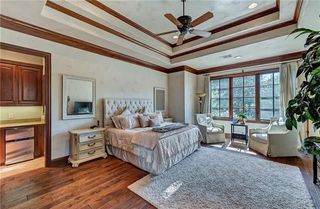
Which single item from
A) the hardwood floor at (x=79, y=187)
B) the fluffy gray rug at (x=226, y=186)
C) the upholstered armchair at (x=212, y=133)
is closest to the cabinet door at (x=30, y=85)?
the hardwood floor at (x=79, y=187)

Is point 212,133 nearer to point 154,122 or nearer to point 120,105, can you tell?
point 154,122

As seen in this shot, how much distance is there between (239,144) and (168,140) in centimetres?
300

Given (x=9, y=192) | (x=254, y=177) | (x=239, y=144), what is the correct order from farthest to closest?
(x=239, y=144)
(x=254, y=177)
(x=9, y=192)

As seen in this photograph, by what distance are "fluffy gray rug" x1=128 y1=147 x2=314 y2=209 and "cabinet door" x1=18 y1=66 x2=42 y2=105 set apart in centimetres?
365

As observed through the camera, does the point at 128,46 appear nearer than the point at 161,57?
Yes

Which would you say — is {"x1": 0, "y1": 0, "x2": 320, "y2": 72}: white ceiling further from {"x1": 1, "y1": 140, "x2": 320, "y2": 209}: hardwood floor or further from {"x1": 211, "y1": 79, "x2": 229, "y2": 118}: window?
{"x1": 1, "y1": 140, "x2": 320, "y2": 209}: hardwood floor

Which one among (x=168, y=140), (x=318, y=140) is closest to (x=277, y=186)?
(x=318, y=140)

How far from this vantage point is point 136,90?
208 inches

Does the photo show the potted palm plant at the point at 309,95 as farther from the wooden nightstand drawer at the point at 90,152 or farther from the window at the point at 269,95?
the window at the point at 269,95

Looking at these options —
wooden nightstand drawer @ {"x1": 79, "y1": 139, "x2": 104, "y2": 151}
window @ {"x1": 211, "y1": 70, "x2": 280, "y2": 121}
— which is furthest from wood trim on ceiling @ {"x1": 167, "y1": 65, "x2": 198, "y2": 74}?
wooden nightstand drawer @ {"x1": 79, "y1": 139, "x2": 104, "y2": 151}

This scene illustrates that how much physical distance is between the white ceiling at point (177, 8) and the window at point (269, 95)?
9.61 feet

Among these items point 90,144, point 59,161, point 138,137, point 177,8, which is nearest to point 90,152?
point 90,144

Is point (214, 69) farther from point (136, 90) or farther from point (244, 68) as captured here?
point (136, 90)

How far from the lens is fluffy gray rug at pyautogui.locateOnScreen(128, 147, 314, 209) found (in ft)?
7.03
